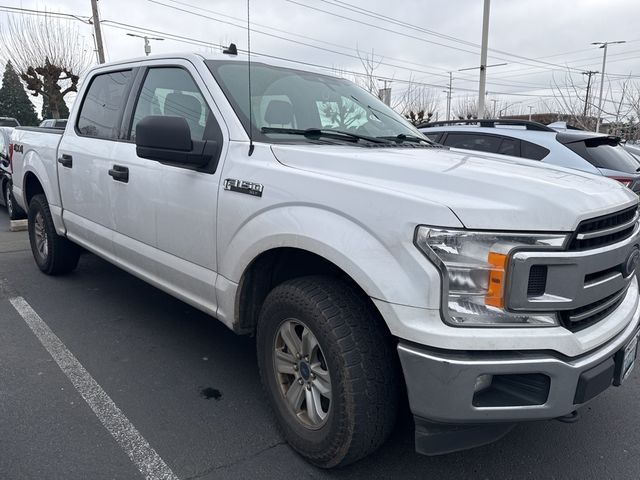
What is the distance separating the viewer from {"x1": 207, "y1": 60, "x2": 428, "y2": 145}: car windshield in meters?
2.88

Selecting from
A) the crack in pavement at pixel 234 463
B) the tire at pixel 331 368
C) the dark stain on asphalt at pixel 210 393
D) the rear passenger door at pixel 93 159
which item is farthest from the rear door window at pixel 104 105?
the crack in pavement at pixel 234 463

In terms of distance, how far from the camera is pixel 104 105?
416cm

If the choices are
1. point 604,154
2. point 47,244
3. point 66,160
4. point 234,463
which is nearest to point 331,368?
point 234,463

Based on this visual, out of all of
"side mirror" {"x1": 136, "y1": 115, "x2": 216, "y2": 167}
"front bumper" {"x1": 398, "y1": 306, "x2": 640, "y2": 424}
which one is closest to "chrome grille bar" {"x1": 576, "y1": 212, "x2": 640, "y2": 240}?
"front bumper" {"x1": 398, "y1": 306, "x2": 640, "y2": 424}

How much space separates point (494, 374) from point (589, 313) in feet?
1.71

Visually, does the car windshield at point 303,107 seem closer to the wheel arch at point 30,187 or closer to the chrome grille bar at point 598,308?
the chrome grille bar at point 598,308

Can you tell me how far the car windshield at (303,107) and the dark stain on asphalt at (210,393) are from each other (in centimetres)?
153

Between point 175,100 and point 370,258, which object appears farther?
point 175,100

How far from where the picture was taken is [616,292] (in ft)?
7.26

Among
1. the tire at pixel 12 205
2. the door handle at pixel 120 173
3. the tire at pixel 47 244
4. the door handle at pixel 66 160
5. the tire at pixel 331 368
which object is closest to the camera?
the tire at pixel 331 368

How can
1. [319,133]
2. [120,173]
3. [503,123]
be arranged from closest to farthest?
[319,133]
[120,173]
[503,123]

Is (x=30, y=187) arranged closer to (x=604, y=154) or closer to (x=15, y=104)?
(x=604, y=154)

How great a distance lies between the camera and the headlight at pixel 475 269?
1829 millimetres

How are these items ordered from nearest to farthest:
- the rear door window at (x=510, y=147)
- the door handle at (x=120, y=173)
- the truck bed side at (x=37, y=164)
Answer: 1. the door handle at (x=120, y=173)
2. the truck bed side at (x=37, y=164)
3. the rear door window at (x=510, y=147)
